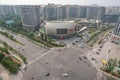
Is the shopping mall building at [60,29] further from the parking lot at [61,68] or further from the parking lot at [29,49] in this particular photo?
the parking lot at [61,68]

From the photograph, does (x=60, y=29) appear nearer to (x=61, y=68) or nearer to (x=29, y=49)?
(x=29, y=49)

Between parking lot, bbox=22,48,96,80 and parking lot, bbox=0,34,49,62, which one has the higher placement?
parking lot, bbox=0,34,49,62

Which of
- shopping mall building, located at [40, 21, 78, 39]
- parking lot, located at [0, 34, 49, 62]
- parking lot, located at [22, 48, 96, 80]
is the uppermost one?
shopping mall building, located at [40, 21, 78, 39]

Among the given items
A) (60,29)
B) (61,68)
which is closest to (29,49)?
(61,68)

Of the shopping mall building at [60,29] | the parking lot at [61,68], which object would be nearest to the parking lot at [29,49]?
the parking lot at [61,68]

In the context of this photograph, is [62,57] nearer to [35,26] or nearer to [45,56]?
[45,56]

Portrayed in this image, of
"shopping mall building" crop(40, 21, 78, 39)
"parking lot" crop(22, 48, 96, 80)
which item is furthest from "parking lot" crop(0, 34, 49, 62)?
"shopping mall building" crop(40, 21, 78, 39)

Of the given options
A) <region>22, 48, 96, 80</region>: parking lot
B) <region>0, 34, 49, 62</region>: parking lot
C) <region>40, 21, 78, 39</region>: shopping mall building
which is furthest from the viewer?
<region>40, 21, 78, 39</region>: shopping mall building

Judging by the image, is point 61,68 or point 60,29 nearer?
point 61,68

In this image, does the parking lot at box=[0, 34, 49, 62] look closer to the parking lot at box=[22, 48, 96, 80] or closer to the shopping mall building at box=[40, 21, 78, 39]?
the parking lot at box=[22, 48, 96, 80]
